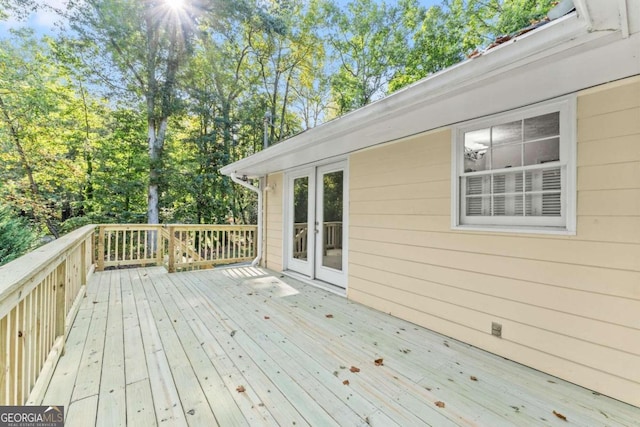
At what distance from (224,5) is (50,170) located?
7.84 m

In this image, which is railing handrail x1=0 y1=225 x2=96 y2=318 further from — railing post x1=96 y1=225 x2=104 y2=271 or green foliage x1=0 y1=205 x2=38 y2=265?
railing post x1=96 y1=225 x2=104 y2=271

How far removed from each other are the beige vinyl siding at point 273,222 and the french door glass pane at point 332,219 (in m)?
1.34

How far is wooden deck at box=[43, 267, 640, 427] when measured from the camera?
1668 mm

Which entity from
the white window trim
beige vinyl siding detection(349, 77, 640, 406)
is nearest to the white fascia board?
the white window trim

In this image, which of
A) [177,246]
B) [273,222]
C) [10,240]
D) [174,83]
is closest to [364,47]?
[174,83]

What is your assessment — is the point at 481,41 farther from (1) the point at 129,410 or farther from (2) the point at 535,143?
(1) the point at 129,410

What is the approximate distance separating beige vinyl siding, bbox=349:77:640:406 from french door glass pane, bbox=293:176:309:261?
2000 mm

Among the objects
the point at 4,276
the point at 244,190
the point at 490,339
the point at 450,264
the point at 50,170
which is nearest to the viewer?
the point at 4,276

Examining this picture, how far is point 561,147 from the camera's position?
6.88 ft

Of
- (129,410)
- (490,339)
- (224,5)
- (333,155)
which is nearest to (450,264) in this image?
(490,339)

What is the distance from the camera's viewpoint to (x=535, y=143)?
2.25m

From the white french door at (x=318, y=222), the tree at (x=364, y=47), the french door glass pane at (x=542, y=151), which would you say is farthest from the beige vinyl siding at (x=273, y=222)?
the tree at (x=364, y=47)

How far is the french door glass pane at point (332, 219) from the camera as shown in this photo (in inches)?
171

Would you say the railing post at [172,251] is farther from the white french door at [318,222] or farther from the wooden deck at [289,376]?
the white french door at [318,222]
